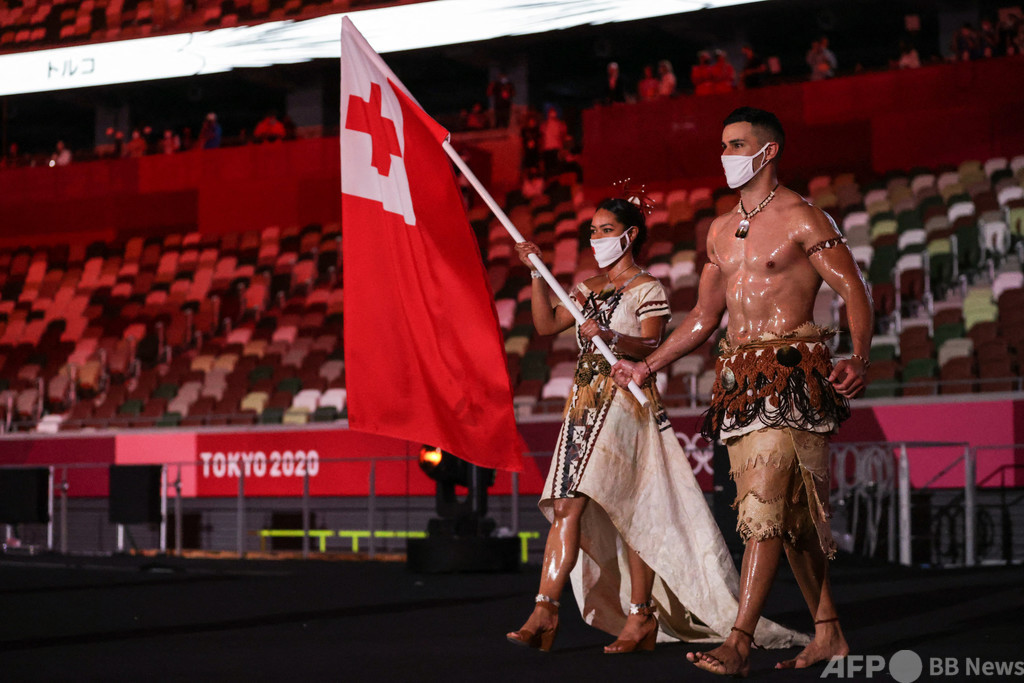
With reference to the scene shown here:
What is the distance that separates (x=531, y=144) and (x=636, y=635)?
13781 millimetres

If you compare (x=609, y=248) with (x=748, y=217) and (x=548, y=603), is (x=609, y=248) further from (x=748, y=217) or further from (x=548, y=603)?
(x=548, y=603)

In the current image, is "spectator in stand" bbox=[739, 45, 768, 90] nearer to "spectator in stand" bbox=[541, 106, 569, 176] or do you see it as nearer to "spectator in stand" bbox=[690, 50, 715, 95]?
"spectator in stand" bbox=[690, 50, 715, 95]

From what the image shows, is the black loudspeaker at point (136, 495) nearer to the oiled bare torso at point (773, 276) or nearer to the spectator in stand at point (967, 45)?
the oiled bare torso at point (773, 276)

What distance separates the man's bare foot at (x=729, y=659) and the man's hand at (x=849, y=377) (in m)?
0.75

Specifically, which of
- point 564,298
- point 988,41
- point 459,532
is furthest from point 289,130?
point 564,298

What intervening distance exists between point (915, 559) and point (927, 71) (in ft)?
23.6

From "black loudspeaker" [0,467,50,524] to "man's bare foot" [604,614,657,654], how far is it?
27.5 feet

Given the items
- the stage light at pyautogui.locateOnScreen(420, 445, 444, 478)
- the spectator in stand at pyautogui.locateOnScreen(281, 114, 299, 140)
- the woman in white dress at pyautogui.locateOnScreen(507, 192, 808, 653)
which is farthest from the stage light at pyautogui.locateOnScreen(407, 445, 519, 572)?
the spectator in stand at pyautogui.locateOnScreen(281, 114, 299, 140)

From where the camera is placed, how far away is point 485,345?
4.70 metres

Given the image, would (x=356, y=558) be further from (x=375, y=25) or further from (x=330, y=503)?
(x=375, y=25)

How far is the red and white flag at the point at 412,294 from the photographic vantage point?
4.62 metres

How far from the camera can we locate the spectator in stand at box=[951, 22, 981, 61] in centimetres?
1516

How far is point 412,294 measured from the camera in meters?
4.72

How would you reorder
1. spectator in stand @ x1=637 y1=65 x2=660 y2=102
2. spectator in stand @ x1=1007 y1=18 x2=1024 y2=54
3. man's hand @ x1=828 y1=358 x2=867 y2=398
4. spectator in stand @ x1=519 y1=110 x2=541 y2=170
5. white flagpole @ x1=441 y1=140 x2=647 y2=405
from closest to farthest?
man's hand @ x1=828 y1=358 x2=867 y2=398
white flagpole @ x1=441 y1=140 x2=647 y2=405
spectator in stand @ x1=1007 y1=18 x2=1024 y2=54
spectator in stand @ x1=637 y1=65 x2=660 y2=102
spectator in stand @ x1=519 y1=110 x2=541 y2=170
